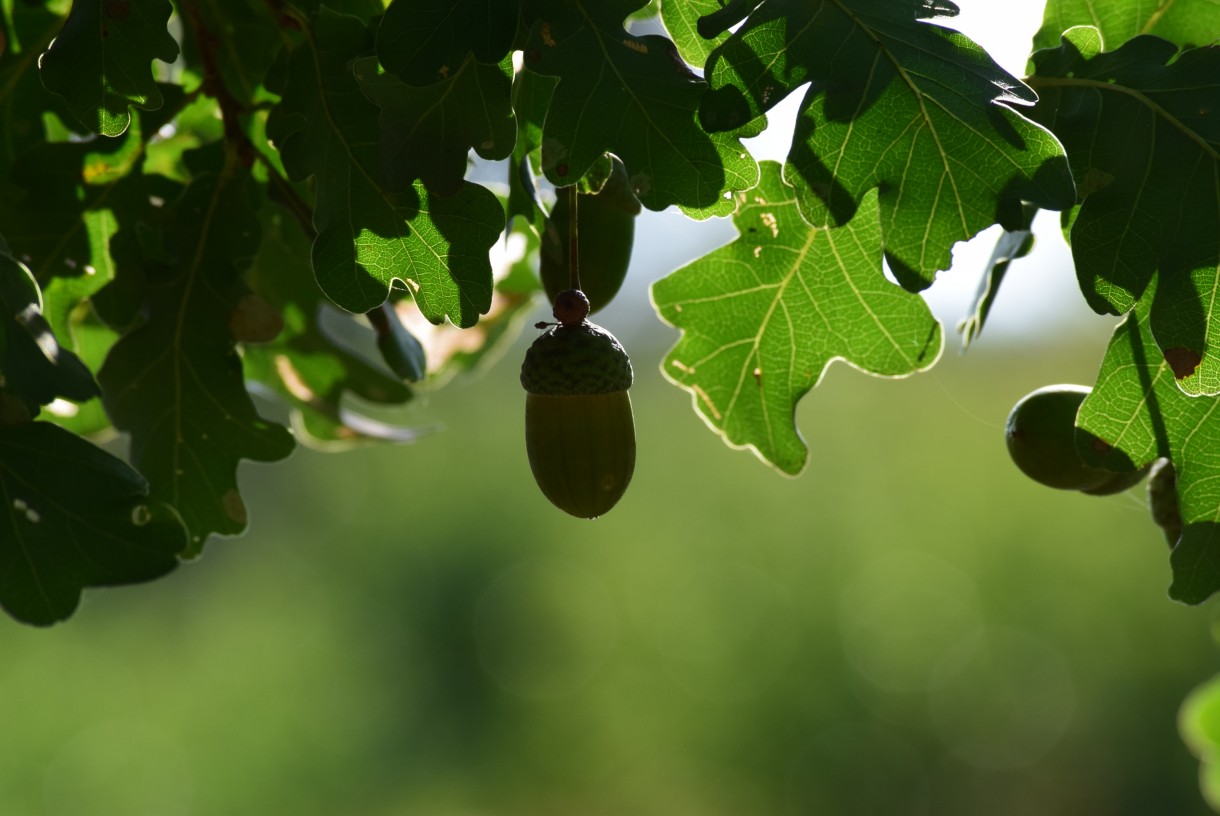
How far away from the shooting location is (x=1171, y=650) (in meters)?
11.4

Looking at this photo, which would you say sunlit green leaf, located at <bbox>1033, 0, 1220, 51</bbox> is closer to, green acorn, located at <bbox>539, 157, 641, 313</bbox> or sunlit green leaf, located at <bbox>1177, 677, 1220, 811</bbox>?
green acorn, located at <bbox>539, 157, 641, 313</bbox>

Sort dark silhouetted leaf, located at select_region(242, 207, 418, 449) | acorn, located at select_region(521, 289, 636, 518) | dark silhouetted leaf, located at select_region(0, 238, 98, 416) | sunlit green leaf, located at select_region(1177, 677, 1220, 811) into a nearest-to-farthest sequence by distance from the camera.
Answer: dark silhouetted leaf, located at select_region(0, 238, 98, 416) → acorn, located at select_region(521, 289, 636, 518) → dark silhouetted leaf, located at select_region(242, 207, 418, 449) → sunlit green leaf, located at select_region(1177, 677, 1220, 811)

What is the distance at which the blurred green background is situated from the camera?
38.8 ft

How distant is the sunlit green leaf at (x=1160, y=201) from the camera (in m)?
0.72

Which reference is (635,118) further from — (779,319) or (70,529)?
(70,529)

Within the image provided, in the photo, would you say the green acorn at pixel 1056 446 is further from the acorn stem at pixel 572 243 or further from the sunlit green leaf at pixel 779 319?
the acorn stem at pixel 572 243

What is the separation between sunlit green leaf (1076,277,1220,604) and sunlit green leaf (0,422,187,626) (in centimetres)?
72

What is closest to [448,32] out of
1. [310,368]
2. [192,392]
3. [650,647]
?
[192,392]

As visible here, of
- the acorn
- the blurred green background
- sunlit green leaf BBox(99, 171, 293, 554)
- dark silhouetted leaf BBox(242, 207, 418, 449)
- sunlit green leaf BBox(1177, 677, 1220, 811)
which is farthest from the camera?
the blurred green background

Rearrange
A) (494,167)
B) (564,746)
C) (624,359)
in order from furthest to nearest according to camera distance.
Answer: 1. (564,746)
2. (494,167)
3. (624,359)

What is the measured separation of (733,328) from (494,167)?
0.84ft

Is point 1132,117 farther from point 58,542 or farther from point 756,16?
point 58,542

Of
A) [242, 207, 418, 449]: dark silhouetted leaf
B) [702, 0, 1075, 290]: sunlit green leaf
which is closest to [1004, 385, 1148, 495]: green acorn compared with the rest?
[702, 0, 1075, 290]: sunlit green leaf

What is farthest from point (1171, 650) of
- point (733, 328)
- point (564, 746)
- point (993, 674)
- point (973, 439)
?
point (733, 328)
